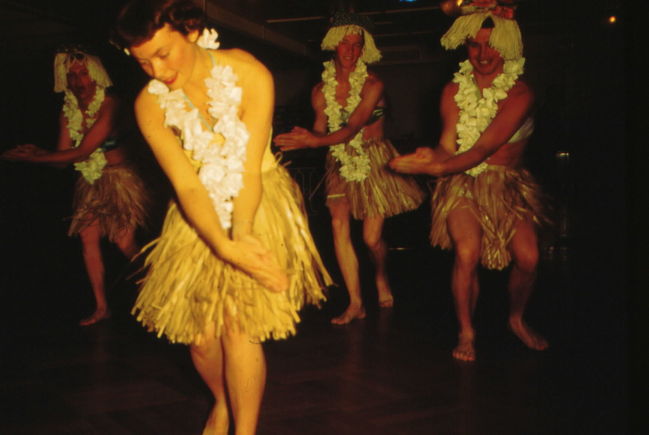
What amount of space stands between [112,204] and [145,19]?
2281 mm

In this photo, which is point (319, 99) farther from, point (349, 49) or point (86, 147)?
point (86, 147)

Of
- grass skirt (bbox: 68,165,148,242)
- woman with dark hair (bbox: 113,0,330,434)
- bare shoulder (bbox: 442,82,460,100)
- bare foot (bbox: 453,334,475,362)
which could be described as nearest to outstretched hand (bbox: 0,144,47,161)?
grass skirt (bbox: 68,165,148,242)

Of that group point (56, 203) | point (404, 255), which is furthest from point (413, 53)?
point (56, 203)

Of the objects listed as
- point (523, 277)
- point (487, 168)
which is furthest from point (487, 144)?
point (523, 277)

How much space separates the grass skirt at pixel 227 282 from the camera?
174 cm

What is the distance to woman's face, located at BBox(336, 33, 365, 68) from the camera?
351 centimetres

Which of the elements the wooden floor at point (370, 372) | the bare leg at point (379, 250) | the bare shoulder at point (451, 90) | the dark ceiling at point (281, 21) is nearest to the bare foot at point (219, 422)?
the wooden floor at point (370, 372)

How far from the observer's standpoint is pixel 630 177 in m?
0.95

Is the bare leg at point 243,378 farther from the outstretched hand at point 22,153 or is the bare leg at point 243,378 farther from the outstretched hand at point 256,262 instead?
the outstretched hand at point 22,153

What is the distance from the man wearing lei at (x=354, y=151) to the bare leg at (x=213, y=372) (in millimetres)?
1540

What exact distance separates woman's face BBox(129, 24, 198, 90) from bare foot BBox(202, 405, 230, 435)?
963 mm

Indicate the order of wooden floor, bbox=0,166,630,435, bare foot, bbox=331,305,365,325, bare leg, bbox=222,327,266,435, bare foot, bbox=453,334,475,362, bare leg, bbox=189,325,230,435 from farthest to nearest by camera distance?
bare foot, bbox=331,305,365,325 < bare foot, bbox=453,334,475,362 < wooden floor, bbox=0,166,630,435 < bare leg, bbox=189,325,230,435 < bare leg, bbox=222,327,266,435

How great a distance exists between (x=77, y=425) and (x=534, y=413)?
1.48 m

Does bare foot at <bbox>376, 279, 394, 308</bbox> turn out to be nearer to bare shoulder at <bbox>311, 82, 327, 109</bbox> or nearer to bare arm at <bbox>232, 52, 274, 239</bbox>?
bare shoulder at <bbox>311, 82, 327, 109</bbox>
